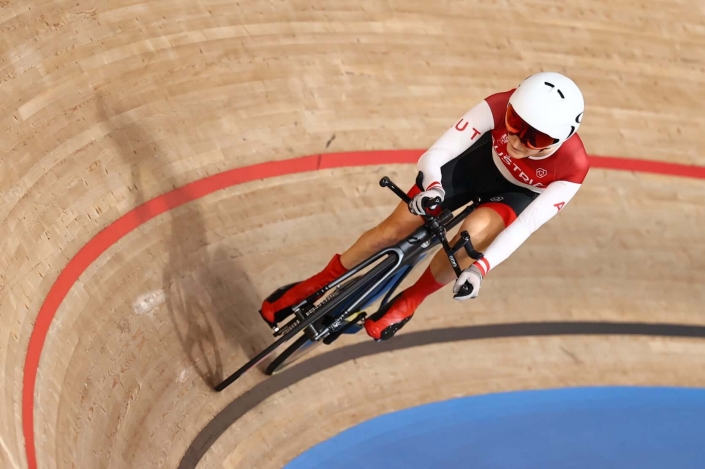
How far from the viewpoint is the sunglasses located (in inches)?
101

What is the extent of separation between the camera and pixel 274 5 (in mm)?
4383

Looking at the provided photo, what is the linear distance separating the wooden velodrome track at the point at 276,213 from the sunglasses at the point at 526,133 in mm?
1689

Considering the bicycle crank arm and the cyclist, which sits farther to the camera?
the bicycle crank arm

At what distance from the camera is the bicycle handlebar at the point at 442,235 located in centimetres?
264

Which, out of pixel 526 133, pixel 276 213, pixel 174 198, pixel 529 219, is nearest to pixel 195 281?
pixel 174 198

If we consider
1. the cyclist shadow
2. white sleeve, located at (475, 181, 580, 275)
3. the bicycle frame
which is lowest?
white sleeve, located at (475, 181, 580, 275)

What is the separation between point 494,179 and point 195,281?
62.2 inches

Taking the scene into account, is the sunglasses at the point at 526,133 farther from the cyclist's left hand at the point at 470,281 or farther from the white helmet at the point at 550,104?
the cyclist's left hand at the point at 470,281

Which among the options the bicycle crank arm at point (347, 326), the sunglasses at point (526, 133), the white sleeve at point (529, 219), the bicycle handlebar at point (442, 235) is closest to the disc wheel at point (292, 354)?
the bicycle crank arm at point (347, 326)

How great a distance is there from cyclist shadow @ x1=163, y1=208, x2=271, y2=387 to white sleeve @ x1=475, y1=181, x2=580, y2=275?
144 cm

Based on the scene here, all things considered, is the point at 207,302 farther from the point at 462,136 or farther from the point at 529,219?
the point at 529,219

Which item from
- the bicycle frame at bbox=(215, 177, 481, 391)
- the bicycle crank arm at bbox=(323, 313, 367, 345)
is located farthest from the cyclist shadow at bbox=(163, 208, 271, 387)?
the bicycle crank arm at bbox=(323, 313, 367, 345)

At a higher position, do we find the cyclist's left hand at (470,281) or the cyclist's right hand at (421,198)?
the cyclist's right hand at (421,198)

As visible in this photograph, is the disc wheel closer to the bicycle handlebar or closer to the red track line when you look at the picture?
the bicycle handlebar
